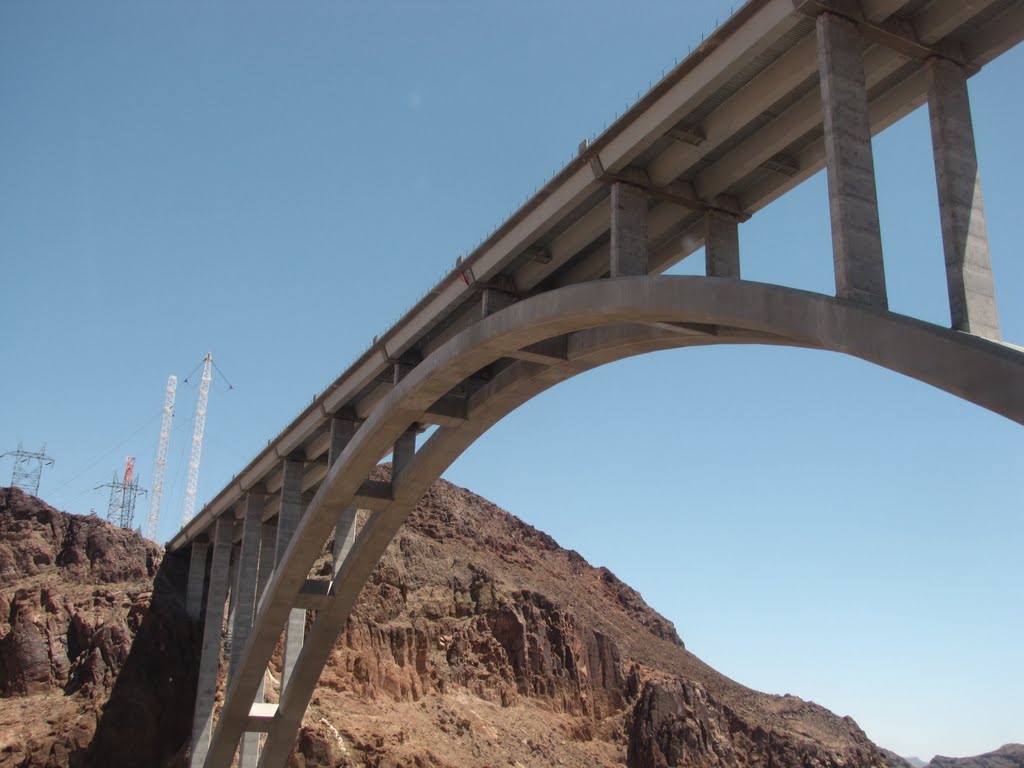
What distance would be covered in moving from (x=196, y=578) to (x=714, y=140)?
3238 centimetres

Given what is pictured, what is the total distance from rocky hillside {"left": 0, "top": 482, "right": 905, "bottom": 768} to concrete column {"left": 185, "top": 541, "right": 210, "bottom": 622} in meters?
0.61

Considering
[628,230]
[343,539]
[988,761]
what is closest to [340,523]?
[343,539]

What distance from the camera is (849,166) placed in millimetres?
11219

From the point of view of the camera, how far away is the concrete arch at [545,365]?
A: 920 centimetres

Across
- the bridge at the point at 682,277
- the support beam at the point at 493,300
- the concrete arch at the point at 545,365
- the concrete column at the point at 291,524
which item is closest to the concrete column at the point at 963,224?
the bridge at the point at 682,277

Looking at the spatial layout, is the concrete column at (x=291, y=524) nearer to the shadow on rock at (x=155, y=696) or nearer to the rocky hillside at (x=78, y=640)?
the shadow on rock at (x=155, y=696)

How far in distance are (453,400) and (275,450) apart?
9.43 meters

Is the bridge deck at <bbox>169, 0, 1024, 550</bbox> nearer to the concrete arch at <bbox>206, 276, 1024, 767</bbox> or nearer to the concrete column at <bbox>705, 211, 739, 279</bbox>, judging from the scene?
the concrete column at <bbox>705, 211, 739, 279</bbox>

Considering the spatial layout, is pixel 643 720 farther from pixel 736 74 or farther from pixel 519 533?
pixel 736 74

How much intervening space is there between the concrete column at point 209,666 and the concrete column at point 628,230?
23523 millimetres

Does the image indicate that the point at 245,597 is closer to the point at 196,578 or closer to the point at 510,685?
the point at 196,578

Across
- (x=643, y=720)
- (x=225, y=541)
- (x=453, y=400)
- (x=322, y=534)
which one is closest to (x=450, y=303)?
(x=453, y=400)

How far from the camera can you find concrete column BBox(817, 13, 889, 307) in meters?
10.7

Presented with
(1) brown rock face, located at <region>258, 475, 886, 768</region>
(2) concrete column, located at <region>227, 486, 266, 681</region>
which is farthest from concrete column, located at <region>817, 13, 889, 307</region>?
(1) brown rock face, located at <region>258, 475, 886, 768</region>
